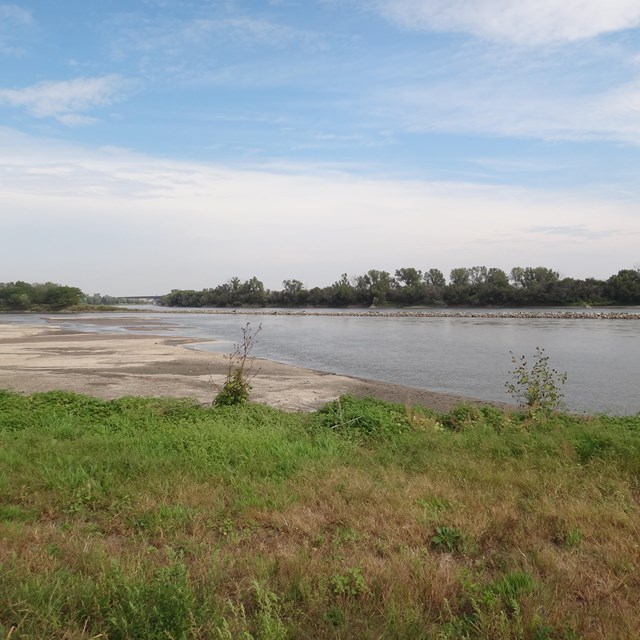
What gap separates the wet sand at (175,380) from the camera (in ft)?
52.4

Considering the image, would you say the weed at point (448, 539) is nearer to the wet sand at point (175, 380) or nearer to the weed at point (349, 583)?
the weed at point (349, 583)

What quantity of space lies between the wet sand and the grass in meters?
6.79

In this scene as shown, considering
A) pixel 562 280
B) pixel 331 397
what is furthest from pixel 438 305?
pixel 331 397

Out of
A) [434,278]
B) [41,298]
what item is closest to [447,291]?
[434,278]

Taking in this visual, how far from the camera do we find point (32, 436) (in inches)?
323

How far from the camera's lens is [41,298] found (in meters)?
143

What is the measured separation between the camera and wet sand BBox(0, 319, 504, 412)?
1596 centimetres

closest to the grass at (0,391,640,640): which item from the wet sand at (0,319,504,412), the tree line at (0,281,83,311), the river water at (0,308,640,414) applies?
the wet sand at (0,319,504,412)

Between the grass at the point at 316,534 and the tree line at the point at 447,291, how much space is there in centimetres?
10742

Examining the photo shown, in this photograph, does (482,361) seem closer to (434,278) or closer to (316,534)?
(316,534)

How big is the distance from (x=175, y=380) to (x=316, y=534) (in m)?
14.9

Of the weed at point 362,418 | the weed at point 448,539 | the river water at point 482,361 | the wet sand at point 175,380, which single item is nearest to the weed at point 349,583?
the weed at point 448,539

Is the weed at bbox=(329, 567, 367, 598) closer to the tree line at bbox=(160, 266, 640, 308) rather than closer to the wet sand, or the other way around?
the wet sand

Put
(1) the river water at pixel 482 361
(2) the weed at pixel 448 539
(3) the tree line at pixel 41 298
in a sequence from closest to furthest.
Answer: (2) the weed at pixel 448 539 < (1) the river water at pixel 482 361 < (3) the tree line at pixel 41 298
